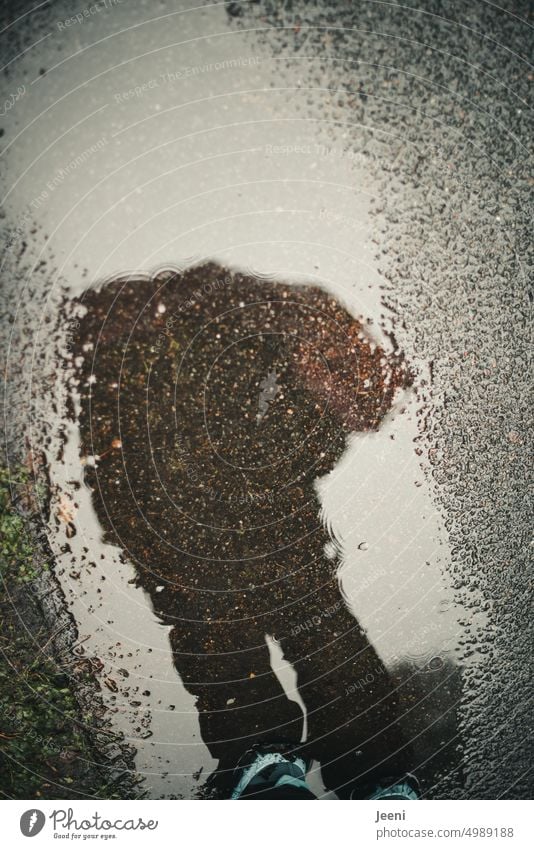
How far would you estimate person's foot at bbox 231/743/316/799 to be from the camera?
169 centimetres

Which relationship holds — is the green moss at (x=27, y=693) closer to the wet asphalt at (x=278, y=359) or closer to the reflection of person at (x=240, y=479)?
the wet asphalt at (x=278, y=359)

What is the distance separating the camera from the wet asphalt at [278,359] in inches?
62.1

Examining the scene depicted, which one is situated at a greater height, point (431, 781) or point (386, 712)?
point (386, 712)

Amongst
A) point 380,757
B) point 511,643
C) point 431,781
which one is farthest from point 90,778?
point 511,643

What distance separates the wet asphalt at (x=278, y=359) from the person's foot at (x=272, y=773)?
0.05 m

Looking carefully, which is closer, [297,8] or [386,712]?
[297,8]

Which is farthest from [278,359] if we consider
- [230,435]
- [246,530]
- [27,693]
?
[27,693]

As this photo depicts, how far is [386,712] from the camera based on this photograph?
1741mm

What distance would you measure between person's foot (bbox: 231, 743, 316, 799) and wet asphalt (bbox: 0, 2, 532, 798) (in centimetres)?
5

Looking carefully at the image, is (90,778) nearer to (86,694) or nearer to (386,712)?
(86,694)

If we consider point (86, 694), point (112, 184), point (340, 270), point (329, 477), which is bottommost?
point (86, 694)

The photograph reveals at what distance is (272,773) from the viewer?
1.70 metres

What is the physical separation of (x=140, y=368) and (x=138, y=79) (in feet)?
2.94

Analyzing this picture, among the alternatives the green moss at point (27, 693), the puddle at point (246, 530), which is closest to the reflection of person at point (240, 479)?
the puddle at point (246, 530)
